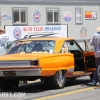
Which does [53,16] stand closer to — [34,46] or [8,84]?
[34,46]

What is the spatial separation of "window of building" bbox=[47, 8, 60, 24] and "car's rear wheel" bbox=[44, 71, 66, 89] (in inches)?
994

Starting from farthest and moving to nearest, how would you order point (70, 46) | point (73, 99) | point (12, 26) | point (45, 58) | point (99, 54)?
point (12, 26) < point (70, 46) < point (99, 54) < point (45, 58) < point (73, 99)

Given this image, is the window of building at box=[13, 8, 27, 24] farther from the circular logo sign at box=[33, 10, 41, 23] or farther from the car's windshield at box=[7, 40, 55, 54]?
the car's windshield at box=[7, 40, 55, 54]

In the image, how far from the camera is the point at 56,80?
10.5m

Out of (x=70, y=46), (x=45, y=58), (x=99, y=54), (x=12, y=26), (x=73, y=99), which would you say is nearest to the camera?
(x=73, y=99)

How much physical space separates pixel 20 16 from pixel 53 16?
10.2 ft

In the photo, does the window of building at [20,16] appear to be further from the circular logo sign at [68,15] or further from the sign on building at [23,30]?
the circular logo sign at [68,15]

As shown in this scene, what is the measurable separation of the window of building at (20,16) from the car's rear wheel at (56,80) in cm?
2437

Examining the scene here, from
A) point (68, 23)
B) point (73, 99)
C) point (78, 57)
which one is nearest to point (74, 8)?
point (68, 23)

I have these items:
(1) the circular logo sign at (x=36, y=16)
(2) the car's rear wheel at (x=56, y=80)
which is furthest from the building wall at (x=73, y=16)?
(2) the car's rear wheel at (x=56, y=80)

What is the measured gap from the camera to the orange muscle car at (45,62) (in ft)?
32.6

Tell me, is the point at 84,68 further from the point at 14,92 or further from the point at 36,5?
the point at 36,5

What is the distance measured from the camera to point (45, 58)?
10.1m
